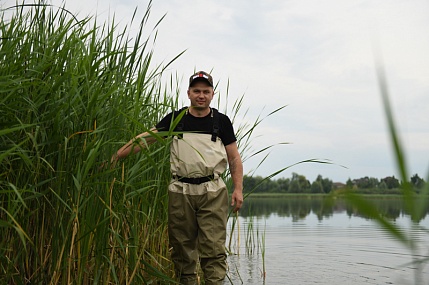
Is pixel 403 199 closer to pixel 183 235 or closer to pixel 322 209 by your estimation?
pixel 322 209

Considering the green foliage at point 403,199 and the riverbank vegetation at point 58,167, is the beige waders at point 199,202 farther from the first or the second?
the green foliage at point 403,199

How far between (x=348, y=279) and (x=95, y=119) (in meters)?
3.77

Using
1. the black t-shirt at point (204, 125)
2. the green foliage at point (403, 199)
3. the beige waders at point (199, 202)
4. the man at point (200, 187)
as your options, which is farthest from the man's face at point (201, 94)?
the green foliage at point (403, 199)

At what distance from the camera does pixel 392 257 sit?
7242 mm

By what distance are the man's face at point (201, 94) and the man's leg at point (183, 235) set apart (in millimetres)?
728

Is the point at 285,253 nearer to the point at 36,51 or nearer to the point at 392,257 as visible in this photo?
the point at 392,257

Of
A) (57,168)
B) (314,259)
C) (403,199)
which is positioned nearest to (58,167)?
(57,168)

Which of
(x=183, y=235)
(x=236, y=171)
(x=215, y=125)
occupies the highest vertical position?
(x=215, y=125)

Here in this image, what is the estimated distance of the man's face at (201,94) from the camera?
3764 millimetres

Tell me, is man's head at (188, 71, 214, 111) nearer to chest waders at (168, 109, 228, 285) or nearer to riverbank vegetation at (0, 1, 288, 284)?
chest waders at (168, 109, 228, 285)

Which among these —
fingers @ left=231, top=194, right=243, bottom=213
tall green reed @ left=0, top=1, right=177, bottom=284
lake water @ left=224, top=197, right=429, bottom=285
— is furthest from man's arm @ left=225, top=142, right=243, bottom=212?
tall green reed @ left=0, top=1, right=177, bottom=284

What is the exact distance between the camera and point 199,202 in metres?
3.70

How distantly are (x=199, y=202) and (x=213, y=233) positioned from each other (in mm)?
272

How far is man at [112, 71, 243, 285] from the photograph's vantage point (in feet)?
12.0
